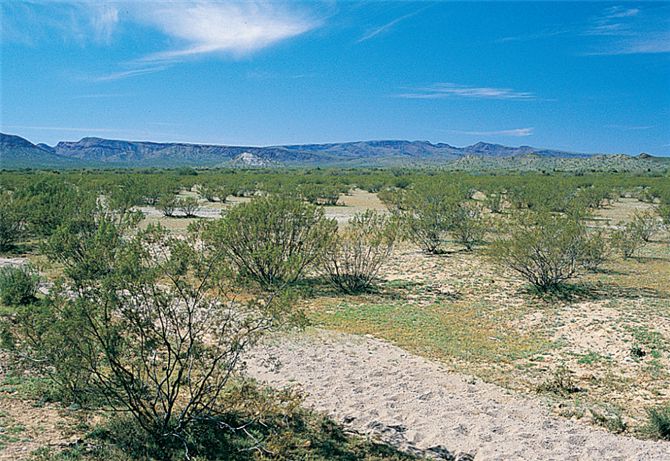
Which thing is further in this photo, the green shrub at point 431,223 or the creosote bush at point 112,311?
the green shrub at point 431,223

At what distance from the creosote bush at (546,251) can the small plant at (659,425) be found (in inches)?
281

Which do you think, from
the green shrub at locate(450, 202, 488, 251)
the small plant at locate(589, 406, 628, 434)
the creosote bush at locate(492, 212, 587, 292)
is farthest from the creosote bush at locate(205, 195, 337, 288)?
the small plant at locate(589, 406, 628, 434)

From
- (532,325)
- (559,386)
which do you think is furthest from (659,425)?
(532,325)

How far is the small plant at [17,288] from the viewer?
1120 cm

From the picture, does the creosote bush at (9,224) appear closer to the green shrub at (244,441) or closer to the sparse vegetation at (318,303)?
the sparse vegetation at (318,303)

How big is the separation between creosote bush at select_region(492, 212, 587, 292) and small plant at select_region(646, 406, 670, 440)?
7.13 m

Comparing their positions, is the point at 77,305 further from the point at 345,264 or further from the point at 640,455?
the point at 345,264

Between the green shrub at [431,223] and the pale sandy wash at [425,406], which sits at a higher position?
the green shrub at [431,223]

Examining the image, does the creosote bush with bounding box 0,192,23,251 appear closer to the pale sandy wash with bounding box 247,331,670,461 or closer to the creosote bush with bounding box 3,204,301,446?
the pale sandy wash with bounding box 247,331,670,461

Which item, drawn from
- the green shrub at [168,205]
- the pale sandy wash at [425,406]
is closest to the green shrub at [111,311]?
the pale sandy wash at [425,406]

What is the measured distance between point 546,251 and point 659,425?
782 centimetres

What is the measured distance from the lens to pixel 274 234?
14.8 metres

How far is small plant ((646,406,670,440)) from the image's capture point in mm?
6926

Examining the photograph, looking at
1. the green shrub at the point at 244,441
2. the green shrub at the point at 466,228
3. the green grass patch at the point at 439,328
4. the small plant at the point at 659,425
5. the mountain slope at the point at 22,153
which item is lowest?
the green shrub at the point at 244,441
